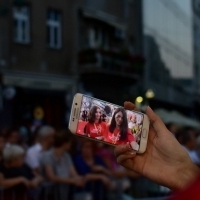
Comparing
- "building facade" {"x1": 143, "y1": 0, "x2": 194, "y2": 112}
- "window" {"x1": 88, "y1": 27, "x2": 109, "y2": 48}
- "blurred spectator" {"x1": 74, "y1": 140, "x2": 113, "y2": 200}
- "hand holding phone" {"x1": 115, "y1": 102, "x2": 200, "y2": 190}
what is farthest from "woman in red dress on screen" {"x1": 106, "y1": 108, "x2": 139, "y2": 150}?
"building facade" {"x1": 143, "y1": 0, "x2": 194, "y2": 112}

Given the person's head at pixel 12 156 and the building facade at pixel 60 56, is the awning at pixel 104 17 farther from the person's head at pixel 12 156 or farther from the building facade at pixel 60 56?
the person's head at pixel 12 156

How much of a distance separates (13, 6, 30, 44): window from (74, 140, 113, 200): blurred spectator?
15612 millimetres

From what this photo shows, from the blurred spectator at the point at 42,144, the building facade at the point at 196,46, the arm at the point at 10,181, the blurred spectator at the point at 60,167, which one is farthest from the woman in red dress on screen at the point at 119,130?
the building facade at the point at 196,46

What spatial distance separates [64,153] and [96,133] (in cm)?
499

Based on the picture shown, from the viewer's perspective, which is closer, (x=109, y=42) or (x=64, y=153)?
(x=64, y=153)

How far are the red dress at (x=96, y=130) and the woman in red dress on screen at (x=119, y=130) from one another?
0.03 m

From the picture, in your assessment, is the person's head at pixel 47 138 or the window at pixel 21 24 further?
the window at pixel 21 24

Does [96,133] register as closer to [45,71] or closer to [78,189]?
[78,189]

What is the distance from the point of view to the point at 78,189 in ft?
26.2

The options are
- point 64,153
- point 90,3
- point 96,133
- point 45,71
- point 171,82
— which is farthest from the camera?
point 171,82

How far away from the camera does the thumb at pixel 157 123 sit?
2770 mm

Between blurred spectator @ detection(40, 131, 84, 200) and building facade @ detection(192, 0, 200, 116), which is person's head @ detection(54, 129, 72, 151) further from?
building facade @ detection(192, 0, 200, 116)

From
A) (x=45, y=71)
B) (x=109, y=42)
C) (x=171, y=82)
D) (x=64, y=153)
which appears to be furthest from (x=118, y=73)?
(x=64, y=153)

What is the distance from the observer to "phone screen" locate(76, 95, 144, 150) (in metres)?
2.96
